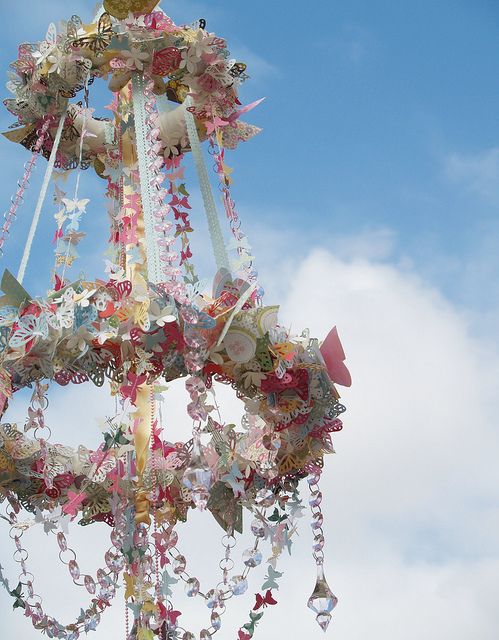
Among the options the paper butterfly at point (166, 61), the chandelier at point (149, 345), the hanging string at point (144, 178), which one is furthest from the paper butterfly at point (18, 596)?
the paper butterfly at point (166, 61)

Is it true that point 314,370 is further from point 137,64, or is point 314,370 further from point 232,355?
point 137,64

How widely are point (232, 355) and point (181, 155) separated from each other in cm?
217

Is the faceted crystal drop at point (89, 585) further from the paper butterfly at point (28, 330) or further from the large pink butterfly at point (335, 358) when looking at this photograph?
the large pink butterfly at point (335, 358)

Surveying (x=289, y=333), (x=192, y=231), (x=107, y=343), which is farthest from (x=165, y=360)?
(x=192, y=231)

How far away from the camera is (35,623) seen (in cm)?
635

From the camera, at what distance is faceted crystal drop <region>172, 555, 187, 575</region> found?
5918 millimetres

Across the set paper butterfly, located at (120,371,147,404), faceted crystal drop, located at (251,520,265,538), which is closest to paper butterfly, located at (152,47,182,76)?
paper butterfly, located at (120,371,147,404)

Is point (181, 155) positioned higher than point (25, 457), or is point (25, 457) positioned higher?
point (181, 155)

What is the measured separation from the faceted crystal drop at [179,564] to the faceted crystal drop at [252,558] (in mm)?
347

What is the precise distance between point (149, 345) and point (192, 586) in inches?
57.6

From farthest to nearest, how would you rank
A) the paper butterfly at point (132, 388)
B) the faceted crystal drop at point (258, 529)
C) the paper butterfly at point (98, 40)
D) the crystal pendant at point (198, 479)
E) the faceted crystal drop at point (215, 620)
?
the paper butterfly at point (98, 40)
the faceted crystal drop at point (258, 529)
the faceted crystal drop at point (215, 620)
the paper butterfly at point (132, 388)
the crystal pendant at point (198, 479)

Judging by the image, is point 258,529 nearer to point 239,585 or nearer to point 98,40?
point 239,585

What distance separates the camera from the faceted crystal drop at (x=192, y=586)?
586 centimetres

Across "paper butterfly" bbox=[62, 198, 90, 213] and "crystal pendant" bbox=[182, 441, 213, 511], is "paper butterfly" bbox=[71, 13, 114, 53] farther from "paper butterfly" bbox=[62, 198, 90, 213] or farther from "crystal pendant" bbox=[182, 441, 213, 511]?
"crystal pendant" bbox=[182, 441, 213, 511]
